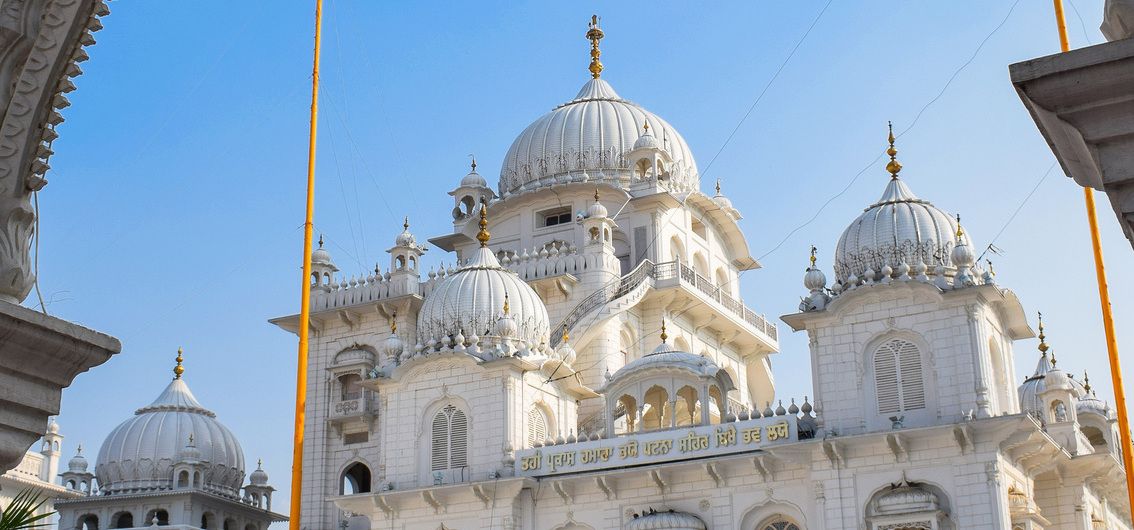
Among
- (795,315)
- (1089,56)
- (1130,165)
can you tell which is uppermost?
(795,315)

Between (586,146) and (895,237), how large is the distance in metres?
16.6

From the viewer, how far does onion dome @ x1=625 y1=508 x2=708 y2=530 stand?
2989cm

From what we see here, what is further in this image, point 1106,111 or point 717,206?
point 717,206

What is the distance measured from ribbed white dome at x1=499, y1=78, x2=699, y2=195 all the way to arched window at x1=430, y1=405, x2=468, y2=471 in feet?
42.5

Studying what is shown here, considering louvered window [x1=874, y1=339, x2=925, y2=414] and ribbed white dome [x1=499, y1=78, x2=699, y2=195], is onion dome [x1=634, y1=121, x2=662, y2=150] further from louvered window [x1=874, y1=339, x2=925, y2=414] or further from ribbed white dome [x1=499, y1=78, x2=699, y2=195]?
louvered window [x1=874, y1=339, x2=925, y2=414]

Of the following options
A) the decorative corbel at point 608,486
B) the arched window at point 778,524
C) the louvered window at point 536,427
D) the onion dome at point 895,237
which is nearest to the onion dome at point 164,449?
the louvered window at point 536,427

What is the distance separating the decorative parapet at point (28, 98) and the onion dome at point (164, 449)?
41.0 m

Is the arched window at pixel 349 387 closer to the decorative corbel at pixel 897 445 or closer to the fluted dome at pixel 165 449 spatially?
the fluted dome at pixel 165 449

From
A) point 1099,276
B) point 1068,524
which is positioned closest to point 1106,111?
point 1099,276

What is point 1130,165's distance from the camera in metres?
6.32

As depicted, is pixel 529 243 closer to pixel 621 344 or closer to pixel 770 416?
pixel 621 344

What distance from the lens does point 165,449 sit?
4728 cm

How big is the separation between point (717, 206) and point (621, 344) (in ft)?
27.1

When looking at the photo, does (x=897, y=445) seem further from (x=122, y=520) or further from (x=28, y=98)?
(x=122, y=520)
